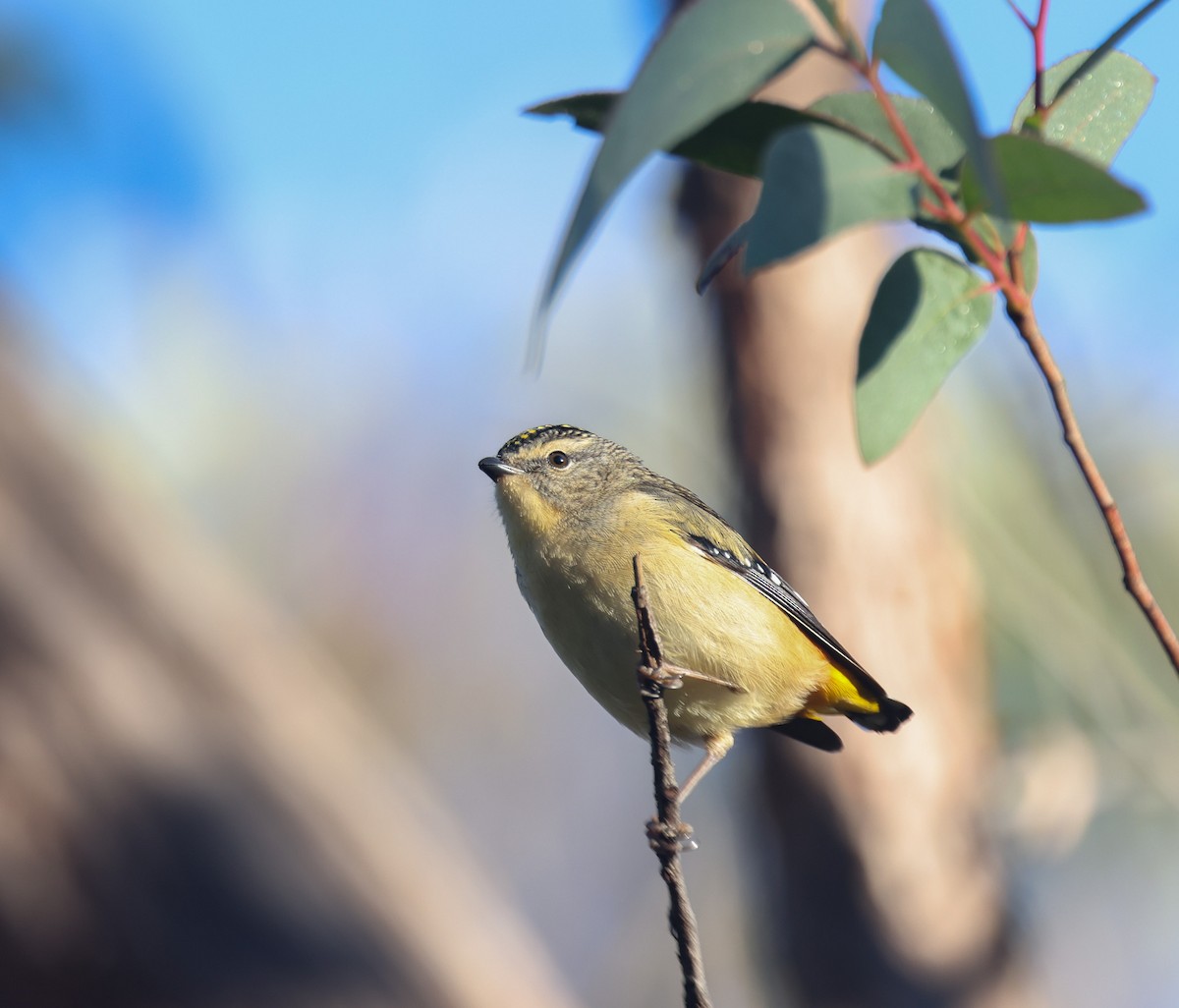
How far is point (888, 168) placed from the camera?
1.67m

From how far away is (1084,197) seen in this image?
1.54 meters

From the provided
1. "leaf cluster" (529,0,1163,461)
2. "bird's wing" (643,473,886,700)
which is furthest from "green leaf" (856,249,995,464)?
"bird's wing" (643,473,886,700)

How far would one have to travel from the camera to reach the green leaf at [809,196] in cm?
152

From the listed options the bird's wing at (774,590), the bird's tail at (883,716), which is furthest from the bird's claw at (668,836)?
the bird's tail at (883,716)

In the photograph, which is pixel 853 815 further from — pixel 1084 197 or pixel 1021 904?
pixel 1084 197

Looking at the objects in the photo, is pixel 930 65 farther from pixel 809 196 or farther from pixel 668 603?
Answer: pixel 668 603

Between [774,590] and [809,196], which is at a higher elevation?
[809,196]

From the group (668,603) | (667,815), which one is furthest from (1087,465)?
(668,603)

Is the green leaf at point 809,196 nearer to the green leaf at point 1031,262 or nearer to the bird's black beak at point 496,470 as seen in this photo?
the green leaf at point 1031,262

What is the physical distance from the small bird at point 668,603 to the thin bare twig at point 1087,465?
1461mm

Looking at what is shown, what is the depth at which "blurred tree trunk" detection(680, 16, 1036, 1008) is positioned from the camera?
6500mm

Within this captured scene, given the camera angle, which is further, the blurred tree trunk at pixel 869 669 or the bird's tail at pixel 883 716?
the blurred tree trunk at pixel 869 669

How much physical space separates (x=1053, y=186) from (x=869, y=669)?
5113mm

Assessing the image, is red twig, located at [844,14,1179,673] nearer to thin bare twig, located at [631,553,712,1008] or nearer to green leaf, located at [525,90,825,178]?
green leaf, located at [525,90,825,178]
